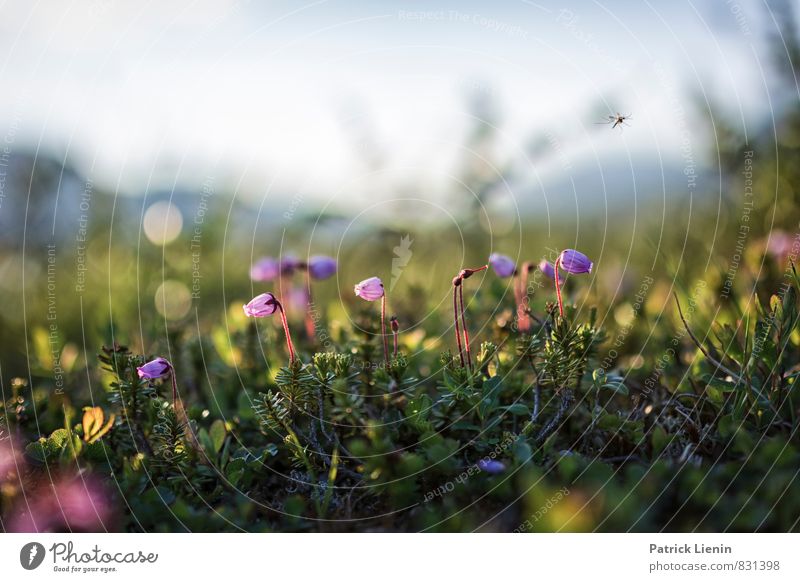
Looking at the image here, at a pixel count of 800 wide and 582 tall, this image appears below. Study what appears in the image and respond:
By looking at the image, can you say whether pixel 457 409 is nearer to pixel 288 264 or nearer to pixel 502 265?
pixel 502 265

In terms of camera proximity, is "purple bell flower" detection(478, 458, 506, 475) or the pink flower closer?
"purple bell flower" detection(478, 458, 506, 475)

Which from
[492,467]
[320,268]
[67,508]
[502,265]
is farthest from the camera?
[320,268]

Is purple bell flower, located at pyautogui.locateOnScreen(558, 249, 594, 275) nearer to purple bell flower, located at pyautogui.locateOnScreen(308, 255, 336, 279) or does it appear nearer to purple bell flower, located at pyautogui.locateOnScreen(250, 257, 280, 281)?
purple bell flower, located at pyautogui.locateOnScreen(308, 255, 336, 279)

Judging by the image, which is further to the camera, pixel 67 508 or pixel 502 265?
pixel 502 265

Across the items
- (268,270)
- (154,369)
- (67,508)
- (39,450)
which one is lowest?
(67,508)

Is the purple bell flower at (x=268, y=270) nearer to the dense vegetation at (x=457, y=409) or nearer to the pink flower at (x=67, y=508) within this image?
the dense vegetation at (x=457, y=409)

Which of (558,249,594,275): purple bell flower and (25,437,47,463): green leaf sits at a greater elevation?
(558,249,594,275): purple bell flower

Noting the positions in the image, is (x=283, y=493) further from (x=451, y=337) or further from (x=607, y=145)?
(x=607, y=145)
